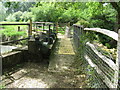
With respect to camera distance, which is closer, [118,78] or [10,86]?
[118,78]

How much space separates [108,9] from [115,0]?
2.81m

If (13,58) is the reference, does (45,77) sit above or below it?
below

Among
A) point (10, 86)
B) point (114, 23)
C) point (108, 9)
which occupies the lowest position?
point (10, 86)

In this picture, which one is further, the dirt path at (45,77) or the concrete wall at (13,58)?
the concrete wall at (13,58)

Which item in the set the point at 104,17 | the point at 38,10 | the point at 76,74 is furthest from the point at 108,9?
the point at 38,10

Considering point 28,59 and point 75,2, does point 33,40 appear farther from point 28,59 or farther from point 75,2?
point 75,2

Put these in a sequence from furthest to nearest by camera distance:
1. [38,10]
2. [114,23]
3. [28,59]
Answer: [38,10], [114,23], [28,59]

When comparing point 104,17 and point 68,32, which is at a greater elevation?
point 104,17

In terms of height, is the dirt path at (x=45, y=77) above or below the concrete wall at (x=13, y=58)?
below

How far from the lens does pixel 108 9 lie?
1116 centimetres

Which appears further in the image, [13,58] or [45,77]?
[13,58]

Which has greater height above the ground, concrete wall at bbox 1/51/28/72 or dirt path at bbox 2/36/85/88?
concrete wall at bbox 1/51/28/72

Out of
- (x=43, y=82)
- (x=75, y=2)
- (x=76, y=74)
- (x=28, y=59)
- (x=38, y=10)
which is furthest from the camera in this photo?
(x=38, y=10)

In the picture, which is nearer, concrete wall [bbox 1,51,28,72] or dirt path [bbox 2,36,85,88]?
dirt path [bbox 2,36,85,88]
